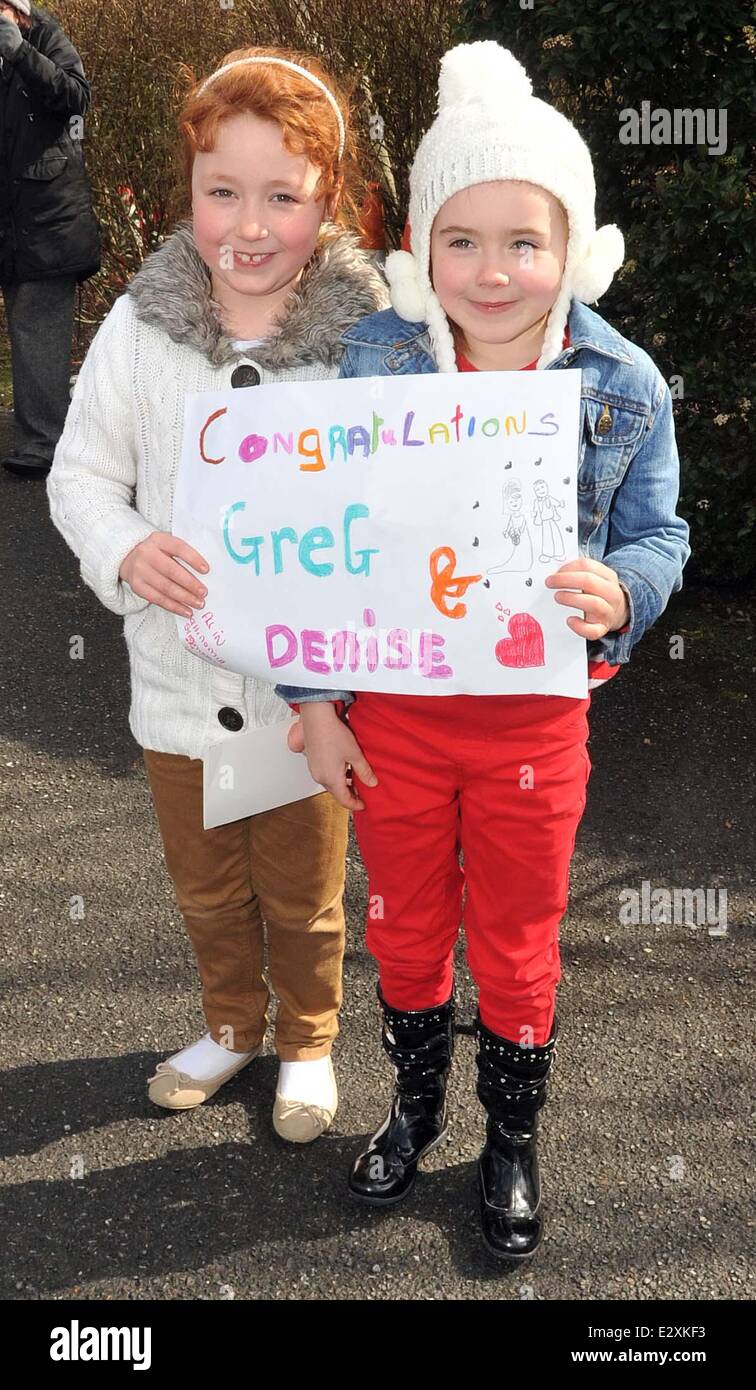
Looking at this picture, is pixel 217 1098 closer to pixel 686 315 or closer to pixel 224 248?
pixel 224 248

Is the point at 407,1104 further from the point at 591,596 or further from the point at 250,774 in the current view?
the point at 591,596

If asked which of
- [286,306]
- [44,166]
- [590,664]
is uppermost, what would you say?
[44,166]

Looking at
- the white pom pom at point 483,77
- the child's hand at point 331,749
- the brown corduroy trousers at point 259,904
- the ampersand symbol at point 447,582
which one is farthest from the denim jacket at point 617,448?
the brown corduroy trousers at point 259,904

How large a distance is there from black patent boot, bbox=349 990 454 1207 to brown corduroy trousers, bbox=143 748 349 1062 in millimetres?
218

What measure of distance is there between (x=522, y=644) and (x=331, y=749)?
39 centimetres

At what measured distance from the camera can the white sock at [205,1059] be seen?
8.95ft

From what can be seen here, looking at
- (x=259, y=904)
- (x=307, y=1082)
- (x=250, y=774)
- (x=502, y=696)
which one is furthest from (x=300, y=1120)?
(x=502, y=696)

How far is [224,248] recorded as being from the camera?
204 centimetres

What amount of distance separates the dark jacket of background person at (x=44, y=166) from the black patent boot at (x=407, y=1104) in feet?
15.1

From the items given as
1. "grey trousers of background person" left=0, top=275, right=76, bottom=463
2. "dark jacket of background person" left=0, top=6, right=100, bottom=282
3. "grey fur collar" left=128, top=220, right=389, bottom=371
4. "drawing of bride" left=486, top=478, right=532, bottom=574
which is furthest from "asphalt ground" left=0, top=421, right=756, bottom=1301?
"dark jacket of background person" left=0, top=6, right=100, bottom=282

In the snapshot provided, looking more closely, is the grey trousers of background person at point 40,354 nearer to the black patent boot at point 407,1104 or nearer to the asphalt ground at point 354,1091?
the asphalt ground at point 354,1091

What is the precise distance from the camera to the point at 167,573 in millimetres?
2117

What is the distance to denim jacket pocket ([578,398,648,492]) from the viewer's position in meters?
1.98
